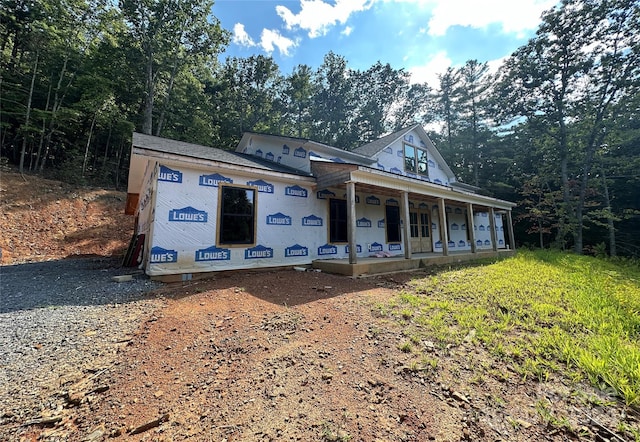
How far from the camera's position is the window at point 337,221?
883 cm

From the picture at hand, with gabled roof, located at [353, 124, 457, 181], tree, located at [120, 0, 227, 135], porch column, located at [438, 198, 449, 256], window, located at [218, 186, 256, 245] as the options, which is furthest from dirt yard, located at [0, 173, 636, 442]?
tree, located at [120, 0, 227, 135]

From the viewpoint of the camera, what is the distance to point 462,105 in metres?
24.6

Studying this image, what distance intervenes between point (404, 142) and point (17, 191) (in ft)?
63.9

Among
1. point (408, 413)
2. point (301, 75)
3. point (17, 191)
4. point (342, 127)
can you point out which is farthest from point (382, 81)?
point (408, 413)

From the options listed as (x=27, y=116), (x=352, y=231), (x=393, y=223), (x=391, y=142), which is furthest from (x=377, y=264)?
(x=27, y=116)

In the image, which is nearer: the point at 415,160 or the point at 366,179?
the point at 366,179

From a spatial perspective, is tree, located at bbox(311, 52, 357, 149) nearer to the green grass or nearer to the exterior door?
the exterior door

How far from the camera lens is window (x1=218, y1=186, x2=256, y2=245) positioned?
663 centimetres

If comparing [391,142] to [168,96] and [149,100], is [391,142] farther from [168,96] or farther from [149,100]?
[168,96]

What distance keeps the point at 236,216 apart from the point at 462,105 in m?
26.5

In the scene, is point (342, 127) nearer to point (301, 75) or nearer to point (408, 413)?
point (301, 75)

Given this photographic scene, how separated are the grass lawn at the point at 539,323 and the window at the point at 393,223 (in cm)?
449

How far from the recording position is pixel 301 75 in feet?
92.1

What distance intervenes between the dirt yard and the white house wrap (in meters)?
2.62
